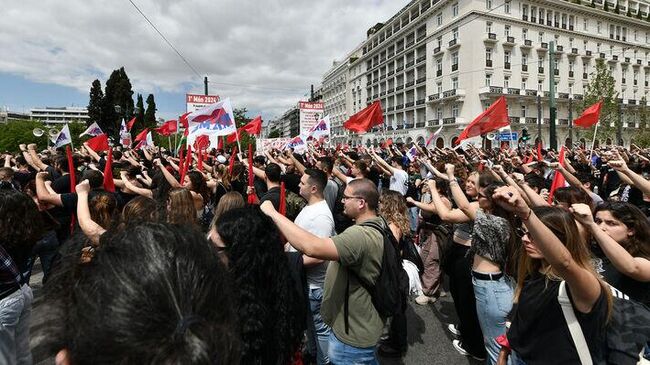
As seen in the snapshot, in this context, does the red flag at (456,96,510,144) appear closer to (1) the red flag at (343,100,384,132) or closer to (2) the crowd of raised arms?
(1) the red flag at (343,100,384,132)

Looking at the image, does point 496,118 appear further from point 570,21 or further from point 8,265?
point 570,21

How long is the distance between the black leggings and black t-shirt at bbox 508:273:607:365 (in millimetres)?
1746

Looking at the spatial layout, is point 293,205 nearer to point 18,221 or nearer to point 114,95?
point 18,221

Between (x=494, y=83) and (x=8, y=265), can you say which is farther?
(x=494, y=83)

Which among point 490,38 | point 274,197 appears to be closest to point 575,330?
point 274,197

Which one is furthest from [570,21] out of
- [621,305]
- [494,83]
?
[621,305]

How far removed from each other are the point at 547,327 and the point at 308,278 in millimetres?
1838

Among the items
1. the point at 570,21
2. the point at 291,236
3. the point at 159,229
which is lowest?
the point at 291,236

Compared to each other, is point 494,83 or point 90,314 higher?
point 494,83

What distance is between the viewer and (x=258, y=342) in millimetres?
1810

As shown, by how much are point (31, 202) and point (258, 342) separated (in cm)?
228

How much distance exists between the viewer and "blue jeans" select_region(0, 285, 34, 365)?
8.39 feet

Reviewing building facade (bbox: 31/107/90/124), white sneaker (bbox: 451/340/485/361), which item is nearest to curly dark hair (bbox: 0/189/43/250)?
white sneaker (bbox: 451/340/485/361)

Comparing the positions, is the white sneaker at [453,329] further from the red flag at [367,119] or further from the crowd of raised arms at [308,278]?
the red flag at [367,119]
